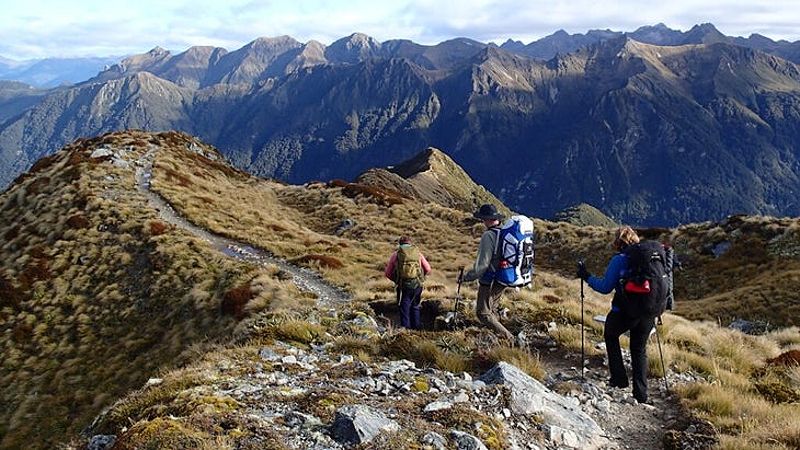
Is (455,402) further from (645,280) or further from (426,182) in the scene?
(426,182)

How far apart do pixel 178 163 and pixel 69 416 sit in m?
44.9

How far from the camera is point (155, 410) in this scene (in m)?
8.79

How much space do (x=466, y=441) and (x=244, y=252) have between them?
89.1 ft

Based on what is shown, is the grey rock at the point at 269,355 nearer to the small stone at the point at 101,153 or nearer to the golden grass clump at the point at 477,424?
the golden grass clump at the point at 477,424

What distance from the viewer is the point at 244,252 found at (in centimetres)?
3250

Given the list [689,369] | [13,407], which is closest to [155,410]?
[689,369]

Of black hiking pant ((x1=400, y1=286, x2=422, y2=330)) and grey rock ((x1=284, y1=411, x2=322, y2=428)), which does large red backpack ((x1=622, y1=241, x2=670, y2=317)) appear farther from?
black hiking pant ((x1=400, y1=286, x2=422, y2=330))

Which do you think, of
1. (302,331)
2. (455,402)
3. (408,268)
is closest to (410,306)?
(408,268)

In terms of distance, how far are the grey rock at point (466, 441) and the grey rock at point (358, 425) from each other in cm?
79

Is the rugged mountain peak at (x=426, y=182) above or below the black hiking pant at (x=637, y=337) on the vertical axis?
below

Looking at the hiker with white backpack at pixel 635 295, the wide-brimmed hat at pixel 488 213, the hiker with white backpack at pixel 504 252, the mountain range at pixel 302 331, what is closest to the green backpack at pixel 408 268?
the mountain range at pixel 302 331

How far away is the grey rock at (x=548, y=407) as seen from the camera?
8.40 meters

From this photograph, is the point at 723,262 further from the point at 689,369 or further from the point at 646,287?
the point at 646,287

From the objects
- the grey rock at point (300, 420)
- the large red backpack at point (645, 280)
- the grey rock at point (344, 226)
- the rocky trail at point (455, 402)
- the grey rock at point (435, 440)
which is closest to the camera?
the grey rock at point (435, 440)
